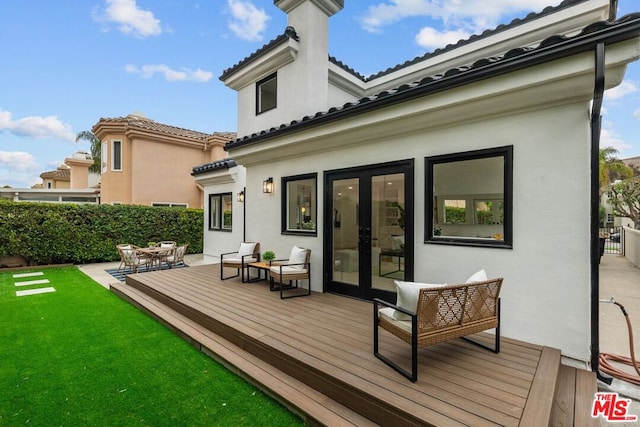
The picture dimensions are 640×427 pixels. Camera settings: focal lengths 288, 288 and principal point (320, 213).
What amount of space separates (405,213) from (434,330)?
2182 mm

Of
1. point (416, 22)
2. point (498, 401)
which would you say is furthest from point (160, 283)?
point (416, 22)

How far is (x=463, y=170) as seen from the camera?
14.3 ft

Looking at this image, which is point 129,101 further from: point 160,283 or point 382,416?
point 382,416

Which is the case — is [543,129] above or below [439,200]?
above

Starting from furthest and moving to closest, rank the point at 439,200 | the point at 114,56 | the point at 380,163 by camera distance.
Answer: the point at 114,56 → the point at 380,163 → the point at 439,200

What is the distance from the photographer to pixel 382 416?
7.86 feet

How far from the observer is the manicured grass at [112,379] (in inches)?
107

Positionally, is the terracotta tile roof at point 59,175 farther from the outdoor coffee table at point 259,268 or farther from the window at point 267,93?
the outdoor coffee table at point 259,268

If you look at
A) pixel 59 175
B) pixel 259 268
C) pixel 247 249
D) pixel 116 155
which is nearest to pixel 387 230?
pixel 259 268

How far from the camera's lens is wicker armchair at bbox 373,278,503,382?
271cm

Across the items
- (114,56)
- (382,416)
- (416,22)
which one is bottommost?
(382,416)

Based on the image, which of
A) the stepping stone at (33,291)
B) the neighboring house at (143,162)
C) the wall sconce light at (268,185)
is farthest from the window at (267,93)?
the neighboring house at (143,162)

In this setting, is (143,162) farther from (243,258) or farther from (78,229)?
(243,258)

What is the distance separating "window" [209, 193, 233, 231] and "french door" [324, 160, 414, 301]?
264 inches
